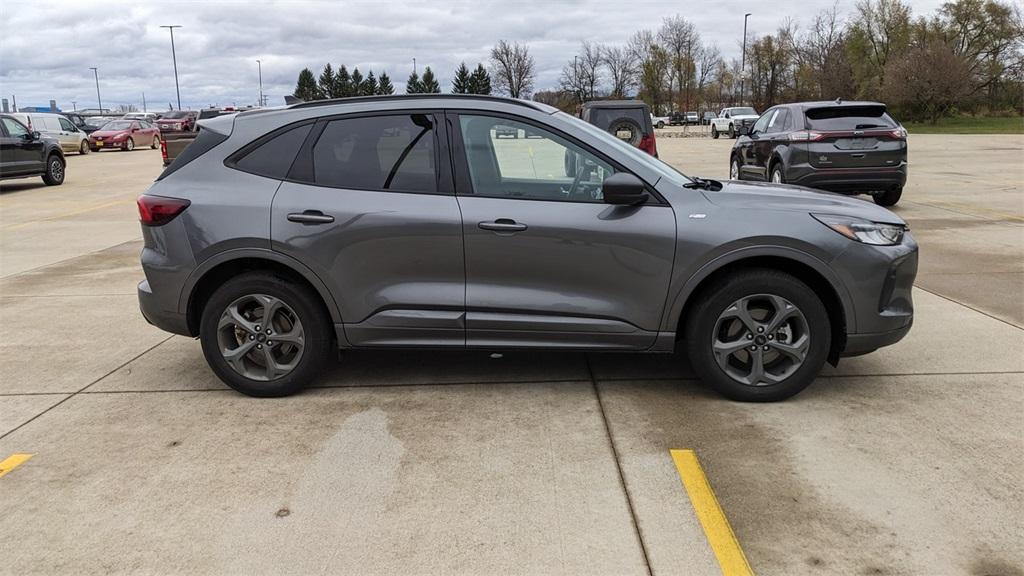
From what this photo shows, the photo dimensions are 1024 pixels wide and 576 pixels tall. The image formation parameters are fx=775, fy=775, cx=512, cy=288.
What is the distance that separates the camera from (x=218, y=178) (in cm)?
451

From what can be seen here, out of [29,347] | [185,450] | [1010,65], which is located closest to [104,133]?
[29,347]

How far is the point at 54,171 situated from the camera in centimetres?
1941

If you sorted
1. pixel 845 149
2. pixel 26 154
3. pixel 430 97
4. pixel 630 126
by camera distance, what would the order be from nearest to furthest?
1. pixel 430 97
2. pixel 845 149
3. pixel 630 126
4. pixel 26 154

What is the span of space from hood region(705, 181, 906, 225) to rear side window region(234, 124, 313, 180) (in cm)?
238

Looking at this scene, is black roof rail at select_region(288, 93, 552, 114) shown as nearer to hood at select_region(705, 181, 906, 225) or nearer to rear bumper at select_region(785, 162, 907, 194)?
hood at select_region(705, 181, 906, 225)

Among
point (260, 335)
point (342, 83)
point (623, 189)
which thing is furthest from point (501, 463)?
point (342, 83)

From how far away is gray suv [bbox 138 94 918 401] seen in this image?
421 cm

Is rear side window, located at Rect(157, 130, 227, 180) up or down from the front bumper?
up

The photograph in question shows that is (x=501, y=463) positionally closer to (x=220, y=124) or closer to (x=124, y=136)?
(x=220, y=124)

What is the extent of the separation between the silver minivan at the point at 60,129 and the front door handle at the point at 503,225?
1258 inches

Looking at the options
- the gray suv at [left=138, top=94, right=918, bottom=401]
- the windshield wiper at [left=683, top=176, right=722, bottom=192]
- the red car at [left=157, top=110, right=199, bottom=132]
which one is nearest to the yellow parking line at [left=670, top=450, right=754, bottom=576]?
the gray suv at [left=138, top=94, right=918, bottom=401]

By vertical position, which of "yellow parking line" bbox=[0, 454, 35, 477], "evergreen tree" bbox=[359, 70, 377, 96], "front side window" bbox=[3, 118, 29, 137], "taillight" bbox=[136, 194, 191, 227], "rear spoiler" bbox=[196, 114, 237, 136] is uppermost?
"evergreen tree" bbox=[359, 70, 377, 96]

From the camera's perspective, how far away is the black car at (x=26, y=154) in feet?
57.9

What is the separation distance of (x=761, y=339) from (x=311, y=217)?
102 inches
